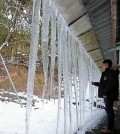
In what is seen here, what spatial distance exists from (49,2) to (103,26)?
1596mm

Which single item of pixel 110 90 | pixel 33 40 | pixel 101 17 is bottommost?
pixel 110 90

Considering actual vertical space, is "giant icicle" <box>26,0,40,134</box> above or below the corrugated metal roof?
below

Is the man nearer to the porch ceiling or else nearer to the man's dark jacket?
the man's dark jacket

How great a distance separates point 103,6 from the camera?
10.8ft

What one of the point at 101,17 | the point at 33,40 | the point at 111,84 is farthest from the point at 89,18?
the point at 111,84

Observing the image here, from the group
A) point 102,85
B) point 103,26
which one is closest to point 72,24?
point 103,26

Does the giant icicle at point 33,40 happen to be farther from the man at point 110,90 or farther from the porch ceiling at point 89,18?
the man at point 110,90

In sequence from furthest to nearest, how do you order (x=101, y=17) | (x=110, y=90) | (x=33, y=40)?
1. (x=110, y=90)
2. (x=101, y=17)
3. (x=33, y=40)

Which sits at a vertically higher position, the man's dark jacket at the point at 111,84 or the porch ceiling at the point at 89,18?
the porch ceiling at the point at 89,18

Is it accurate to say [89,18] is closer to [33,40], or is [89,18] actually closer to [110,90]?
[33,40]

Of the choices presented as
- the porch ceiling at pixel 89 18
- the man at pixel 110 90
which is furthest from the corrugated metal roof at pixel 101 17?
the man at pixel 110 90

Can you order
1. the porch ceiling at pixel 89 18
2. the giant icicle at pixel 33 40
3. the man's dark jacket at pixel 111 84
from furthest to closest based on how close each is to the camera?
the man's dark jacket at pixel 111 84, the porch ceiling at pixel 89 18, the giant icicle at pixel 33 40

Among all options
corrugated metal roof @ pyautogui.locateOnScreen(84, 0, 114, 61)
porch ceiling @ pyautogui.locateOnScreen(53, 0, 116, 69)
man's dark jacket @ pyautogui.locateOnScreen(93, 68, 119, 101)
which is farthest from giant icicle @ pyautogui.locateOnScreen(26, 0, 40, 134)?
man's dark jacket @ pyautogui.locateOnScreen(93, 68, 119, 101)

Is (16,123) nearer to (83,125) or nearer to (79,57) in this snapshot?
(83,125)
